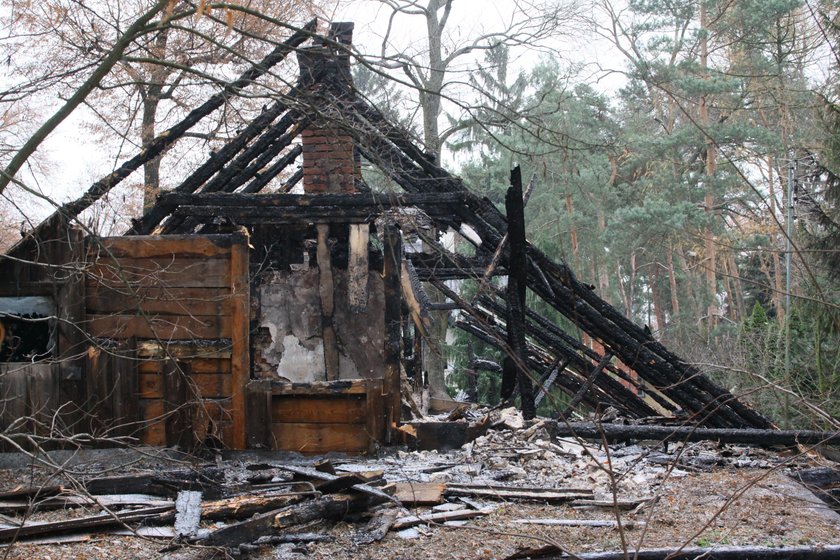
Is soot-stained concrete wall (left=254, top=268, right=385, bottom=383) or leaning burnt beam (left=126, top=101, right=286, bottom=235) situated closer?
leaning burnt beam (left=126, top=101, right=286, bottom=235)

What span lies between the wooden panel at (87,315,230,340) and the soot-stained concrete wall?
5.08 metres

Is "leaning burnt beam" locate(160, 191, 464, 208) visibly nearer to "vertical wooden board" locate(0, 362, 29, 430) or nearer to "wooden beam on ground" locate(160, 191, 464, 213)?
"wooden beam on ground" locate(160, 191, 464, 213)

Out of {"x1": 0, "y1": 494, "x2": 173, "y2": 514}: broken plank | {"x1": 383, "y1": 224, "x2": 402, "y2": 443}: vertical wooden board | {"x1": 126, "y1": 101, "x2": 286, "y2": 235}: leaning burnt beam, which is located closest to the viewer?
{"x1": 0, "y1": 494, "x2": 173, "y2": 514}: broken plank

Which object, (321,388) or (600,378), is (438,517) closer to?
(321,388)

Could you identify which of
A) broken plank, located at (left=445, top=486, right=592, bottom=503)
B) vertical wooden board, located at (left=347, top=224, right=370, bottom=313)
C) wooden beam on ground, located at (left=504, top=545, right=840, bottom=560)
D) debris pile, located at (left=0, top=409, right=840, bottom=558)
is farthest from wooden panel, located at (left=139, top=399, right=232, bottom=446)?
vertical wooden board, located at (left=347, top=224, right=370, bottom=313)

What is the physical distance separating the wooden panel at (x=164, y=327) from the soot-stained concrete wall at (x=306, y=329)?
16.7 feet

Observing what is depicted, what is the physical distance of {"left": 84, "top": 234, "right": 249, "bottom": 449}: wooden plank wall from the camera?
24.8ft

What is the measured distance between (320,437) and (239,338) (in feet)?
3.94

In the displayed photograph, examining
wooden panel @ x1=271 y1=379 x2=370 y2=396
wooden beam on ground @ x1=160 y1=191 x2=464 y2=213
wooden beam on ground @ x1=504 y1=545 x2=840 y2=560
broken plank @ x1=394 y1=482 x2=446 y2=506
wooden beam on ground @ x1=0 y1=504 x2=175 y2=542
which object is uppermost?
wooden beam on ground @ x1=160 y1=191 x2=464 y2=213

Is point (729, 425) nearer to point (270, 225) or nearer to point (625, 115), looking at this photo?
point (270, 225)

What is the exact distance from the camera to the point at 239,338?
25.0ft

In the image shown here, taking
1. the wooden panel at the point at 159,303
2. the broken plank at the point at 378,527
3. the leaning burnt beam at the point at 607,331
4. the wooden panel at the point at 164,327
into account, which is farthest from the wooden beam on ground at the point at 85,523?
the leaning burnt beam at the point at 607,331

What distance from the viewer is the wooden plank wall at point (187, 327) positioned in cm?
756

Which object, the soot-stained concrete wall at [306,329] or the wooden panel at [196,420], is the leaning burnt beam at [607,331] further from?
the wooden panel at [196,420]
